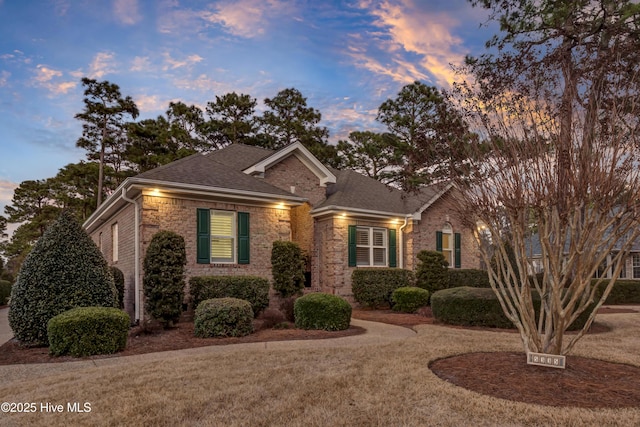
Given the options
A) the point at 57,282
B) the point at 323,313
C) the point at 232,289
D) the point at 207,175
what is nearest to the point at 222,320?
the point at 323,313

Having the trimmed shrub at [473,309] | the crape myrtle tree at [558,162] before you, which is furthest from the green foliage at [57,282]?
the trimmed shrub at [473,309]

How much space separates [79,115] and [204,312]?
1155 inches

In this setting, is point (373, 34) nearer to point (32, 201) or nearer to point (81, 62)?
point (81, 62)

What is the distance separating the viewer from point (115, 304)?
30.0ft

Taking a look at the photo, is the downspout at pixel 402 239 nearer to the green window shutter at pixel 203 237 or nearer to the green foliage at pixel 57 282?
the green window shutter at pixel 203 237

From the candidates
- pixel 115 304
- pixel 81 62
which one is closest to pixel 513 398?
pixel 115 304

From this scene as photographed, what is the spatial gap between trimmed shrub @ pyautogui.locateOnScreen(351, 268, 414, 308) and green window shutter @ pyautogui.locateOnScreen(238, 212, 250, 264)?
4494mm

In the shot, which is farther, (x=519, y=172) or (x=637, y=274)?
(x=637, y=274)

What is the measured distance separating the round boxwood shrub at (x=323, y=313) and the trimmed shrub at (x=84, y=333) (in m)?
4.13

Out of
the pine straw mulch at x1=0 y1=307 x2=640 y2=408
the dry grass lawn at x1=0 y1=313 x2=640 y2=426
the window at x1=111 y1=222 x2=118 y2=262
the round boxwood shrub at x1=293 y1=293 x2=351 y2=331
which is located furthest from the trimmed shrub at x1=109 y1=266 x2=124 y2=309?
the dry grass lawn at x1=0 y1=313 x2=640 y2=426

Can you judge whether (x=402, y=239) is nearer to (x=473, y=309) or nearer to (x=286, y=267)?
(x=286, y=267)

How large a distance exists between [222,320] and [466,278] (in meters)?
11.7

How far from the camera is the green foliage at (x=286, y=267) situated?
13.3 meters

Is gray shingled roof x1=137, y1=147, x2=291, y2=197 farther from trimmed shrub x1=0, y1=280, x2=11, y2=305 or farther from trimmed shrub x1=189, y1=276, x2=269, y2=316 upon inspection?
trimmed shrub x1=0, y1=280, x2=11, y2=305
